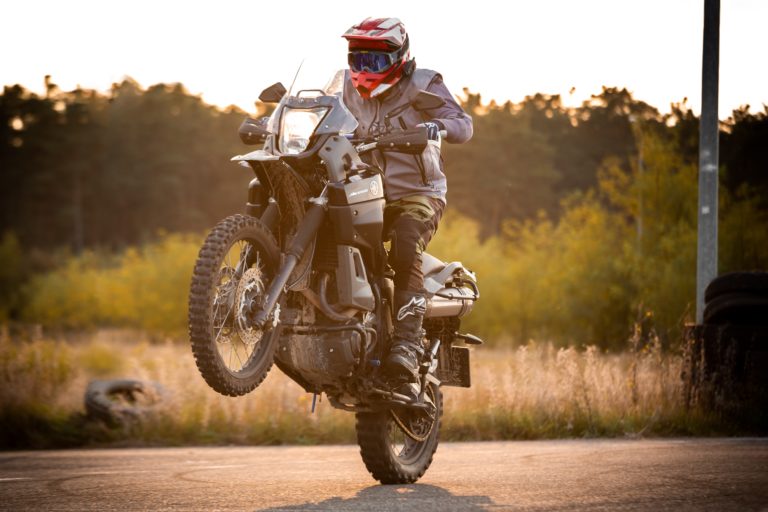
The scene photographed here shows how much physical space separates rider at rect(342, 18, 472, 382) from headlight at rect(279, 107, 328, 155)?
635 millimetres

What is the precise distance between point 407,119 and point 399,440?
2560 mm

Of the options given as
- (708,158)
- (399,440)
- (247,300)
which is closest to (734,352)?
(708,158)

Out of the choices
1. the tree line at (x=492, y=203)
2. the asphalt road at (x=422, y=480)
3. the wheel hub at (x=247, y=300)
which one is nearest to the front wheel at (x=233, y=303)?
the wheel hub at (x=247, y=300)

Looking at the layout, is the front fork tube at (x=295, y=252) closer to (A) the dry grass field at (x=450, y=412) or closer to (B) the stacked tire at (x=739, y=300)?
(A) the dry grass field at (x=450, y=412)

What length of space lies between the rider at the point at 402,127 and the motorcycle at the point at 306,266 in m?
0.12

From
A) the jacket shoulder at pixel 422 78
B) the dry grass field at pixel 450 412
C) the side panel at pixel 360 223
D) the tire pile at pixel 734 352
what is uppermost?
the jacket shoulder at pixel 422 78

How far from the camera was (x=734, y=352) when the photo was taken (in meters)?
12.6

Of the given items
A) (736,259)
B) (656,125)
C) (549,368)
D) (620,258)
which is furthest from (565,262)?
(549,368)

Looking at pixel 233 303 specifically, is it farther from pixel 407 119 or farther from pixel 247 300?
pixel 407 119

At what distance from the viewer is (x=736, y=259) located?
2317 centimetres

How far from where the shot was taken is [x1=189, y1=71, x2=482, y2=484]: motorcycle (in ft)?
21.5

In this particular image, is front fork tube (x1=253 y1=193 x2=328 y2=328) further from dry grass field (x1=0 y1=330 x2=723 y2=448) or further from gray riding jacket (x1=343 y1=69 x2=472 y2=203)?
dry grass field (x1=0 y1=330 x2=723 y2=448)

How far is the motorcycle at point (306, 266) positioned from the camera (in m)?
6.57

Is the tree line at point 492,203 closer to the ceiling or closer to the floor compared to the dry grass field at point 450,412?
closer to the ceiling
